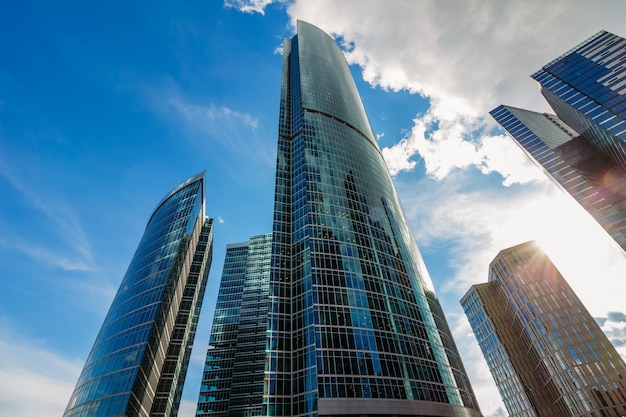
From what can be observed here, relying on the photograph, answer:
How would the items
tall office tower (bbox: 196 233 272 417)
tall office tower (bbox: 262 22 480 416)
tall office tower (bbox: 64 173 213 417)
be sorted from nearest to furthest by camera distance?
tall office tower (bbox: 262 22 480 416) < tall office tower (bbox: 64 173 213 417) < tall office tower (bbox: 196 233 272 417)

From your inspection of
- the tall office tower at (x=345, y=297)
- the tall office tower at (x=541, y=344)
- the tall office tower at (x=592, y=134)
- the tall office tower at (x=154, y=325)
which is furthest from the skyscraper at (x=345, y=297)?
the tall office tower at (x=541, y=344)

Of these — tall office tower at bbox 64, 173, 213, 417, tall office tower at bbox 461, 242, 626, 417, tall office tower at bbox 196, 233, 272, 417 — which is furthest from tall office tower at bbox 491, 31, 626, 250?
tall office tower at bbox 64, 173, 213, 417

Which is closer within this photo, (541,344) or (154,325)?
(154,325)

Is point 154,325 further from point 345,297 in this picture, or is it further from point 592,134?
point 592,134

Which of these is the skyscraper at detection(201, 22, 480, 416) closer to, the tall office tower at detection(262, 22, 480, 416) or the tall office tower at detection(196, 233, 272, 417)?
the tall office tower at detection(262, 22, 480, 416)

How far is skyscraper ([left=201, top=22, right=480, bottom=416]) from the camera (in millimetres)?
51406

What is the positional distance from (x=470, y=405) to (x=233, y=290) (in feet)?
306

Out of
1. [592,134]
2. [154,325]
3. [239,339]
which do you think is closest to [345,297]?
[154,325]

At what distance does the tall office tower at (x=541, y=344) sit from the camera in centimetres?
10194

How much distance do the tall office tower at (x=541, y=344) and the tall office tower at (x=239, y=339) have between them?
342 ft

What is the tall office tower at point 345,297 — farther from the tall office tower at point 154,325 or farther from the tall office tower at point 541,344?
the tall office tower at point 541,344

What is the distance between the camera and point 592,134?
10212 centimetres

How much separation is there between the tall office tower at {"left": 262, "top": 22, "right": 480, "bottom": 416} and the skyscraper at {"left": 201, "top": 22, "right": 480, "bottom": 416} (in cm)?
21

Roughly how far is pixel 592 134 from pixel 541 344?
77672mm
